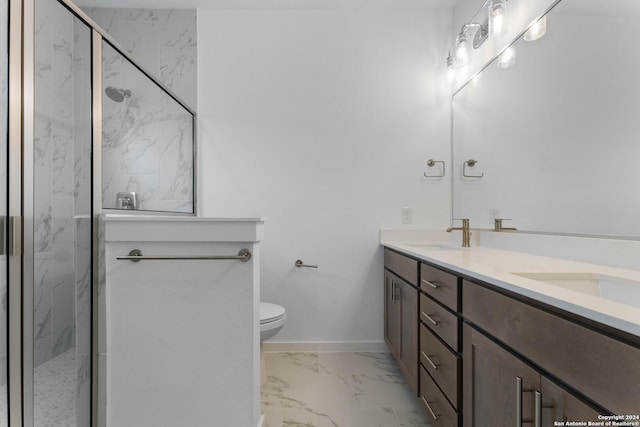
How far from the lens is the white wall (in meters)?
2.57

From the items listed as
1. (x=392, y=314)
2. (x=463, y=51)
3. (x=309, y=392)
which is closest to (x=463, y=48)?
(x=463, y=51)

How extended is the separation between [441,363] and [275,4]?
248 centimetres

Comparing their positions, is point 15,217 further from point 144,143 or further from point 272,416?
point 272,416

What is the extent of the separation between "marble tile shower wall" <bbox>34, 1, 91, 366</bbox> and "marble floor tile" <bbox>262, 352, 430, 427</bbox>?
1006 mm

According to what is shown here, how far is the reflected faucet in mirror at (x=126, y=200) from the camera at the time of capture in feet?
5.26

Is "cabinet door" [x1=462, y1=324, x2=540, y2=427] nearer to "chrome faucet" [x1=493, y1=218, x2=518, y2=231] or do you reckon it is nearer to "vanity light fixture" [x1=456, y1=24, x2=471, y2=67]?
"chrome faucet" [x1=493, y1=218, x2=518, y2=231]

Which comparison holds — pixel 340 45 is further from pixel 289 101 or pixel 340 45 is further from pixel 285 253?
pixel 285 253

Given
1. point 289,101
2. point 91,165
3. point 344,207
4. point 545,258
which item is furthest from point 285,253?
point 545,258

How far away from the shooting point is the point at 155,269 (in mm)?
1371

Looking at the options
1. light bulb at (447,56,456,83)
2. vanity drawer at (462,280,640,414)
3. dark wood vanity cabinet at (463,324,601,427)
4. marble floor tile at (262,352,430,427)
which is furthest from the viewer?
light bulb at (447,56,456,83)

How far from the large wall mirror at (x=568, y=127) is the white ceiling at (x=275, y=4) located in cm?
80

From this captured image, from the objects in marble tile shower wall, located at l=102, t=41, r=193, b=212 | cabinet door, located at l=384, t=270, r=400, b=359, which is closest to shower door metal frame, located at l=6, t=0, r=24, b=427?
marble tile shower wall, located at l=102, t=41, r=193, b=212

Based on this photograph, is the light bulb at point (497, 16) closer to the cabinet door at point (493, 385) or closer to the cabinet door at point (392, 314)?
the cabinet door at point (392, 314)

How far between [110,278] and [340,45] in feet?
7.02
